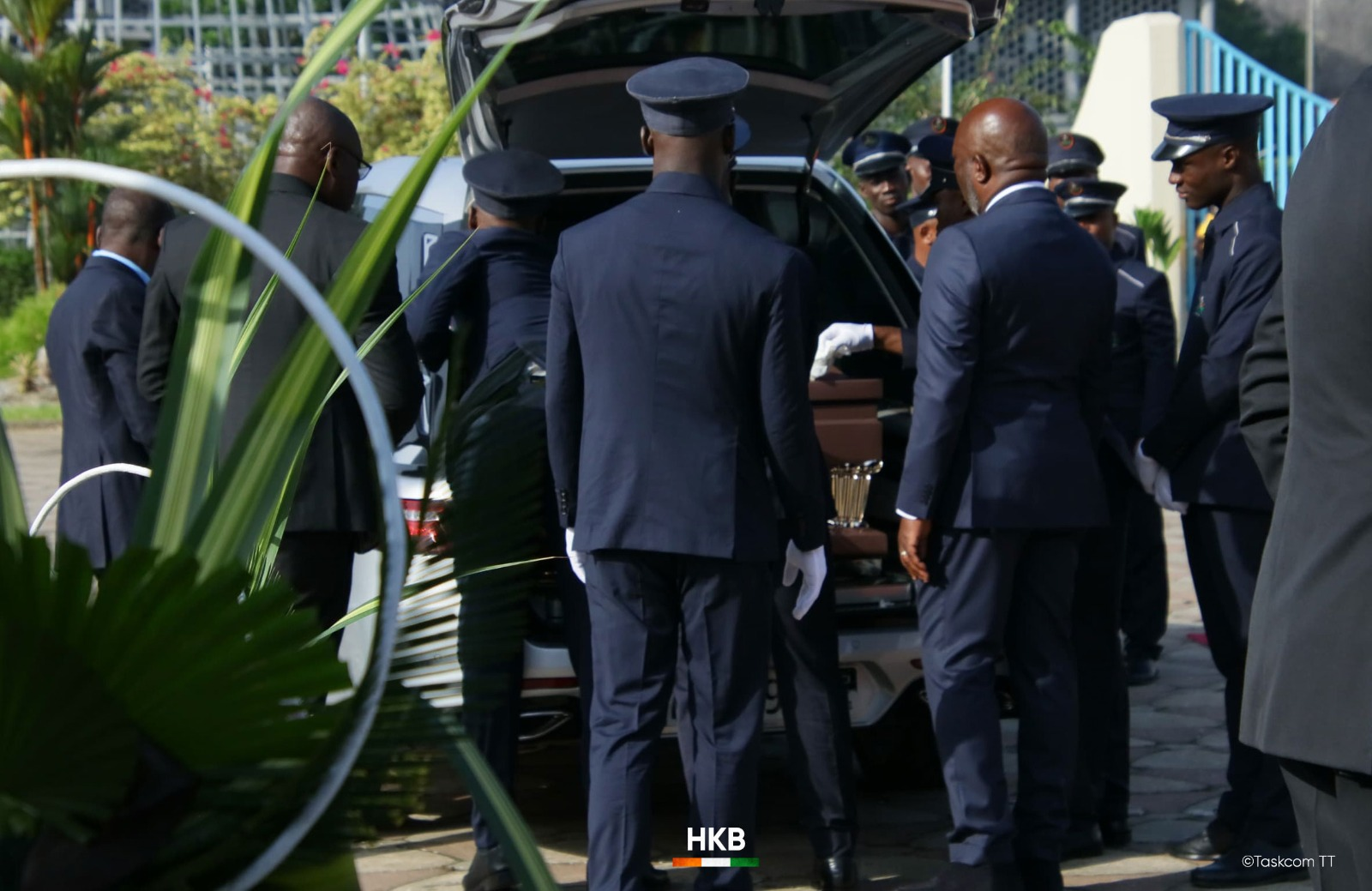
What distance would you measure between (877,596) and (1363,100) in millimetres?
2702

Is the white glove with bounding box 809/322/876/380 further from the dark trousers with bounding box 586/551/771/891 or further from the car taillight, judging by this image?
the car taillight

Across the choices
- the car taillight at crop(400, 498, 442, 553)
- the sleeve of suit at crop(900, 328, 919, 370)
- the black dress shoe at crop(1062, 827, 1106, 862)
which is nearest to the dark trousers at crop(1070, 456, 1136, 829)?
the black dress shoe at crop(1062, 827, 1106, 862)

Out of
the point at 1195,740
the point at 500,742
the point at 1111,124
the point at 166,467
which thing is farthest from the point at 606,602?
the point at 1111,124

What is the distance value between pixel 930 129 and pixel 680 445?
2933 millimetres

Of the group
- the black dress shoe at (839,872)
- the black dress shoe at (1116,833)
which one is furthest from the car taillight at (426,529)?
the black dress shoe at (1116,833)

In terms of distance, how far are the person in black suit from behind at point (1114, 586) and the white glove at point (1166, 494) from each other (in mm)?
150

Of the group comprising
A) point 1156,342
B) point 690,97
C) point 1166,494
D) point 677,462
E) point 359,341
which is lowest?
point 1166,494

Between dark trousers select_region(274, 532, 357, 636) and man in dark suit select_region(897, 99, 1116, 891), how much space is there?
1360 mm

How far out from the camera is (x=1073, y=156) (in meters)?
5.98

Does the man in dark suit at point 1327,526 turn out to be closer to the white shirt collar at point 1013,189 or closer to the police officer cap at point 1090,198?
the white shirt collar at point 1013,189

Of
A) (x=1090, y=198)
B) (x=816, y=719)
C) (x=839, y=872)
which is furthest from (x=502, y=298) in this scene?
(x=1090, y=198)

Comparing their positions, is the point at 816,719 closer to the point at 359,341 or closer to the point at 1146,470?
the point at 1146,470

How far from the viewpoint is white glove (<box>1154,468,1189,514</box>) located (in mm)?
4355

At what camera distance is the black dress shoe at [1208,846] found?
4.32 metres
